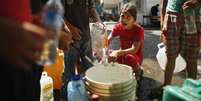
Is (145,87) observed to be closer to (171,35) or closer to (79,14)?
(171,35)

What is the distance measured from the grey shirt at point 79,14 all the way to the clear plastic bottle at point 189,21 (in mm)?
955

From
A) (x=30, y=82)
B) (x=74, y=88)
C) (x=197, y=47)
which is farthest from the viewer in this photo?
(x=197, y=47)

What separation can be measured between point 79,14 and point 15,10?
2.29m

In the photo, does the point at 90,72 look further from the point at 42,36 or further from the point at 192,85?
the point at 42,36

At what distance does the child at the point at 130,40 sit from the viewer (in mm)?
3793

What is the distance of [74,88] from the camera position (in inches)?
124

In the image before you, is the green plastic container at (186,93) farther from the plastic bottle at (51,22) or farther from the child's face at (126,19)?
the child's face at (126,19)

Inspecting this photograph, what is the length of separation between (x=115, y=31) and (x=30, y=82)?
2.48 meters

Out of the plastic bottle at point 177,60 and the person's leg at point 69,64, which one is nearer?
the person's leg at point 69,64

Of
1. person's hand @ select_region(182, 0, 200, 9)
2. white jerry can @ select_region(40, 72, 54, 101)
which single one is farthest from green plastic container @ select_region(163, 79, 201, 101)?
person's hand @ select_region(182, 0, 200, 9)

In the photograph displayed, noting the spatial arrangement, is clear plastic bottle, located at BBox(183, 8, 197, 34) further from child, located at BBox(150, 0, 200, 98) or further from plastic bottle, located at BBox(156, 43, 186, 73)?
plastic bottle, located at BBox(156, 43, 186, 73)

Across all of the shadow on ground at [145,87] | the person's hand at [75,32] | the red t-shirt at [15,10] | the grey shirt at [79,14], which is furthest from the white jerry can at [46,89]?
the red t-shirt at [15,10]

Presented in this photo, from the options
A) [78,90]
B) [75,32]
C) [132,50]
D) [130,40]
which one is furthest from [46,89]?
[130,40]

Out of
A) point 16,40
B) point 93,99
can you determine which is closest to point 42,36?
point 16,40
